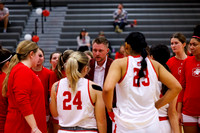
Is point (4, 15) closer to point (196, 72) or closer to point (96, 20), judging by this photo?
point (96, 20)

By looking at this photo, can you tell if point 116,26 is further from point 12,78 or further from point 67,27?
point 12,78

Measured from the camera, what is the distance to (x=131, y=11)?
40.0ft

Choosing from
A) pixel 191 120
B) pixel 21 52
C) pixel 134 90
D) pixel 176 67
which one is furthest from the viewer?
pixel 176 67

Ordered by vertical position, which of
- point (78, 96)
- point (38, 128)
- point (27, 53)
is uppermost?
point (27, 53)

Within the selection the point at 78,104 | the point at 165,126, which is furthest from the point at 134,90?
the point at 165,126

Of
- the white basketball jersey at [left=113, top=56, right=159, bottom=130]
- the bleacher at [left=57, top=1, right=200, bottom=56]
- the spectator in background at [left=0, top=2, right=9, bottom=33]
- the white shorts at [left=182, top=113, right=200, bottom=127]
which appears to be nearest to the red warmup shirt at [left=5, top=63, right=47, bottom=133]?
the white basketball jersey at [left=113, top=56, right=159, bottom=130]

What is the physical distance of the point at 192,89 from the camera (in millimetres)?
3482

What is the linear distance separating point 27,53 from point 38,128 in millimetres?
781

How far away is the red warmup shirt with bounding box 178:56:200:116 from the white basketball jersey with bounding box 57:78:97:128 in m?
1.57

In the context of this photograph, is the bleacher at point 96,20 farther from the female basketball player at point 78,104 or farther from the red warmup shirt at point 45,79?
the female basketball player at point 78,104

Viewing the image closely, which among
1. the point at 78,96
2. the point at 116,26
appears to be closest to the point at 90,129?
the point at 78,96

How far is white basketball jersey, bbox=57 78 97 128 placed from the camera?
2.51 m

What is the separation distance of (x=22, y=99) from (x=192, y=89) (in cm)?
222

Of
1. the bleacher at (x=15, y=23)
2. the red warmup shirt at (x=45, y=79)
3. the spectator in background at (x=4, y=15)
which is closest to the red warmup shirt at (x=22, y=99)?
the red warmup shirt at (x=45, y=79)
